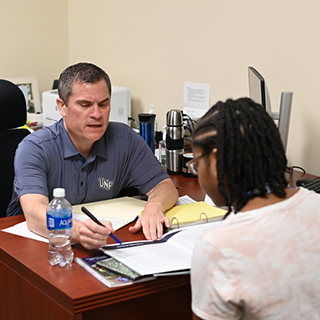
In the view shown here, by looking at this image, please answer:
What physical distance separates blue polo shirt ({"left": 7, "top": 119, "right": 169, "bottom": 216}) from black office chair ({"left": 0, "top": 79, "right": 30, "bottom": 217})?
238 millimetres

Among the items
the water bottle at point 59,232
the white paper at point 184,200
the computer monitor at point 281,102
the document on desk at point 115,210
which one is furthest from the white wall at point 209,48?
the water bottle at point 59,232

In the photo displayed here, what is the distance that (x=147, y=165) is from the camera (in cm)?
189

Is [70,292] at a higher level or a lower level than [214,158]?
lower

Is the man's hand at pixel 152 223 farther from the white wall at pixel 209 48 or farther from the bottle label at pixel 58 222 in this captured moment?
the white wall at pixel 209 48

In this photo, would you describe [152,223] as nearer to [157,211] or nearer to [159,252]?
[157,211]

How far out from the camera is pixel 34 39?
361cm

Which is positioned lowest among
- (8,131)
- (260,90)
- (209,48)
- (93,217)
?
(93,217)

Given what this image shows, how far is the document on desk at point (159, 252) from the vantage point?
1165 mm

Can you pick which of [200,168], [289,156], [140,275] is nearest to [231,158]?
[200,168]

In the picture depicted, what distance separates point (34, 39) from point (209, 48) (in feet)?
5.64

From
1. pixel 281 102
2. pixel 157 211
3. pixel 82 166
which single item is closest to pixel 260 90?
pixel 281 102

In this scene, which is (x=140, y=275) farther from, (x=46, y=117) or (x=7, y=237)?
(x=46, y=117)

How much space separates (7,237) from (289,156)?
1.46 metres

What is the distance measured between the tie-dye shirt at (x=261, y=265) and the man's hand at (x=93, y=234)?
0.40 metres
